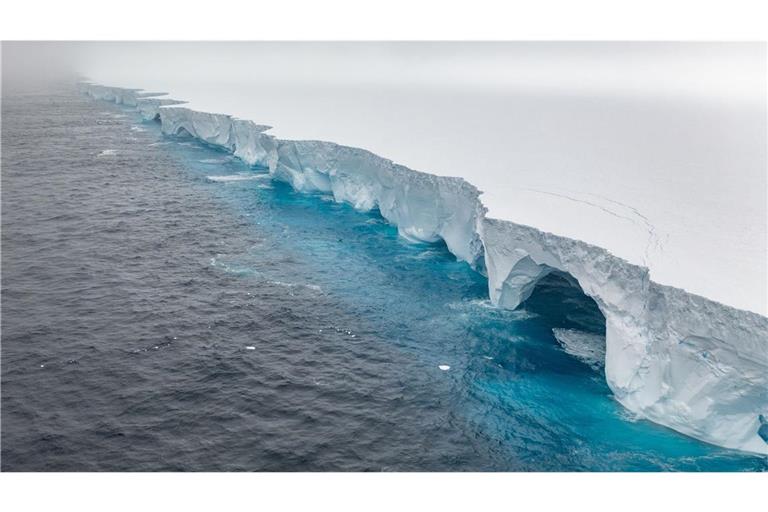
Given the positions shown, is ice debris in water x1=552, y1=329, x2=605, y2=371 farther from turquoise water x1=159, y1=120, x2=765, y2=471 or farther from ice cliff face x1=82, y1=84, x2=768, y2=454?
ice cliff face x1=82, y1=84, x2=768, y2=454

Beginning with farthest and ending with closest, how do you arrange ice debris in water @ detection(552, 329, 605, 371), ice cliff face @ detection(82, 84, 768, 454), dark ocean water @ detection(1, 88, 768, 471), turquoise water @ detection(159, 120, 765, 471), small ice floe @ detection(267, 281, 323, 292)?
small ice floe @ detection(267, 281, 323, 292), ice debris in water @ detection(552, 329, 605, 371), turquoise water @ detection(159, 120, 765, 471), ice cliff face @ detection(82, 84, 768, 454), dark ocean water @ detection(1, 88, 768, 471)

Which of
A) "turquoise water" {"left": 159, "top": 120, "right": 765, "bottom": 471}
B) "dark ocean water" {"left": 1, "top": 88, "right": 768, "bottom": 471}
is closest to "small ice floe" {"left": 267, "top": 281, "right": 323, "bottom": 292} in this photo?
"dark ocean water" {"left": 1, "top": 88, "right": 768, "bottom": 471}

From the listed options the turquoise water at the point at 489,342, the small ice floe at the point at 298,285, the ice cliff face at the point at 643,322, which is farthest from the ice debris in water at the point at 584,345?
the small ice floe at the point at 298,285

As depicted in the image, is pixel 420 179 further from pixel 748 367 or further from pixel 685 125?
pixel 685 125

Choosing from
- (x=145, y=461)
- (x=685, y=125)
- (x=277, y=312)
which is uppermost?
(x=685, y=125)

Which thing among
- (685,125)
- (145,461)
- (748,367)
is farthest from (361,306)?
(685,125)

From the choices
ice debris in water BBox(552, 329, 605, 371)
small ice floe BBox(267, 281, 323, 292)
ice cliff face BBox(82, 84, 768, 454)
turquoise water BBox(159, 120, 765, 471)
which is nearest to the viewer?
ice cliff face BBox(82, 84, 768, 454)
